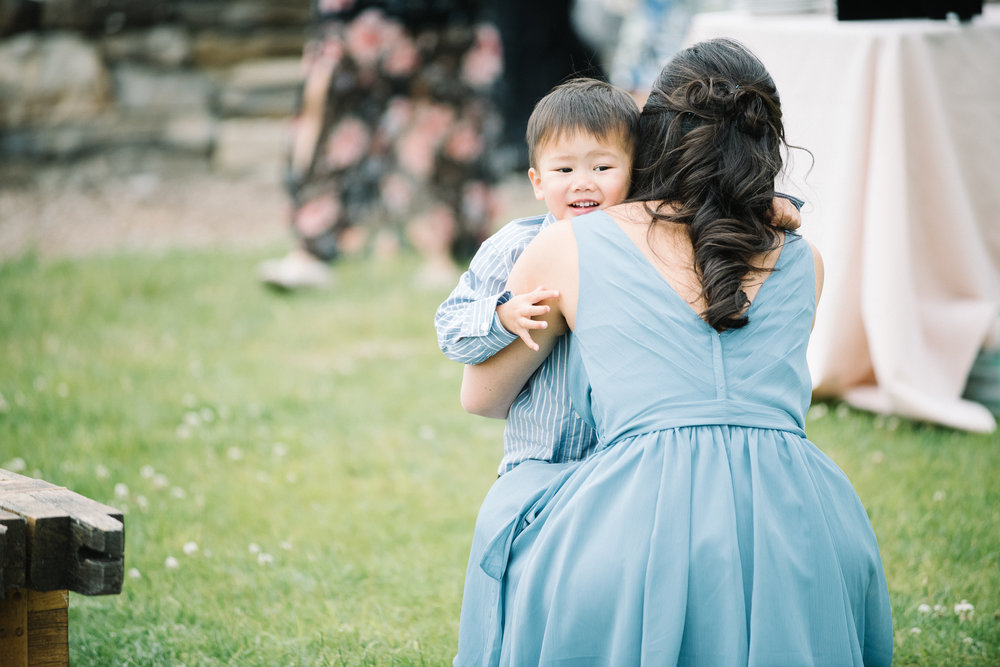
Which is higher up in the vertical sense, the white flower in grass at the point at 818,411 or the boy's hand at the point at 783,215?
the boy's hand at the point at 783,215

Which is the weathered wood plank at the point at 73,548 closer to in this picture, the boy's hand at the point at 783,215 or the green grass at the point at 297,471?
the green grass at the point at 297,471

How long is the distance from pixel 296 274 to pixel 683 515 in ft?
13.4

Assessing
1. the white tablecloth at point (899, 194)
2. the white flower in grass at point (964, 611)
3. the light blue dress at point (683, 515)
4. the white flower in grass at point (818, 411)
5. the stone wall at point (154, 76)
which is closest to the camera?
the light blue dress at point (683, 515)

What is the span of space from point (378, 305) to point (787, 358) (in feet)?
12.0

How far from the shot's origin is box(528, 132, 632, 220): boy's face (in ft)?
6.24

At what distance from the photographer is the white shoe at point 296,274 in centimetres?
539

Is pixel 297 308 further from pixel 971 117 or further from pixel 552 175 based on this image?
pixel 552 175

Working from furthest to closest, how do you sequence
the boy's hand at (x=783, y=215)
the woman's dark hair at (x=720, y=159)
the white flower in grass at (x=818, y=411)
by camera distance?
the white flower in grass at (x=818, y=411) → the boy's hand at (x=783, y=215) → the woman's dark hair at (x=720, y=159)

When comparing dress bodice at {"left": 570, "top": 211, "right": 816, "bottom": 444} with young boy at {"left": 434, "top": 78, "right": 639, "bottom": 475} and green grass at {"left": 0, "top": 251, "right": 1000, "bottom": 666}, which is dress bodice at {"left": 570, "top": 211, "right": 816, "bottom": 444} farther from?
green grass at {"left": 0, "top": 251, "right": 1000, "bottom": 666}

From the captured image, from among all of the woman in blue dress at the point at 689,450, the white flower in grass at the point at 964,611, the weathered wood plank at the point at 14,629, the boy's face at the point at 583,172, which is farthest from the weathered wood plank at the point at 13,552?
the white flower in grass at the point at 964,611

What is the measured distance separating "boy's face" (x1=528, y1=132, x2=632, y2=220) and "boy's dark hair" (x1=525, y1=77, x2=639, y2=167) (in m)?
0.01

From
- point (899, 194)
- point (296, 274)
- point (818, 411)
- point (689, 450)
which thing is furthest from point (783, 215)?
point (296, 274)

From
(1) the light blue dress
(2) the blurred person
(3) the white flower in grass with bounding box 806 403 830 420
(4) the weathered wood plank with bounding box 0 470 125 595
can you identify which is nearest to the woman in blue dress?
(1) the light blue dress

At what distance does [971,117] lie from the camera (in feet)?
11.8
